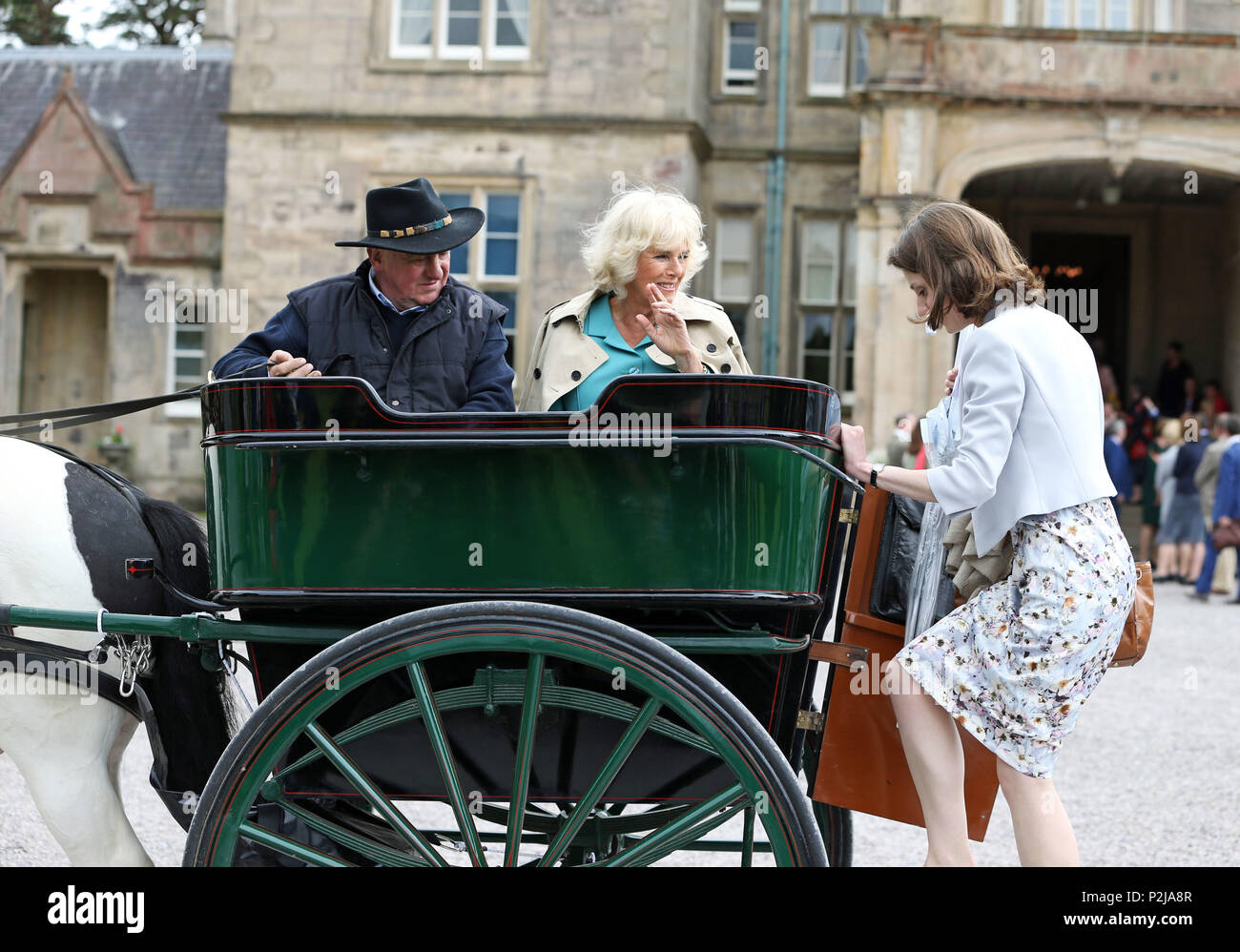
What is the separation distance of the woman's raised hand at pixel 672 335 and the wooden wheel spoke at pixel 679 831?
96cm

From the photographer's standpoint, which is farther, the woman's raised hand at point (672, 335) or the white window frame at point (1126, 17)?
the white window frame at point (1126, 17)

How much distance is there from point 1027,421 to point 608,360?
97 cm

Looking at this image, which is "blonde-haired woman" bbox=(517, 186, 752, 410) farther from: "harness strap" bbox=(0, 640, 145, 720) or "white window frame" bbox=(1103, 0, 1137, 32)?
"white window frame" bbox=(1103, 0, 1137, 32)

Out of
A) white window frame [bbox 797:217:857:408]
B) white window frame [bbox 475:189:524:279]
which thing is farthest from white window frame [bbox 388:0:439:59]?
white window frame [bbox 797:217:857:408]

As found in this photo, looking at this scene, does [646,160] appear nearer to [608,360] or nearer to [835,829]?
[608,360]

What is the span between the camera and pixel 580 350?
288 cm

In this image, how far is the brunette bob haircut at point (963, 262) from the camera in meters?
2.32

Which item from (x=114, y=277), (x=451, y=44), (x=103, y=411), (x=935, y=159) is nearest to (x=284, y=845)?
(x=103, y=411)

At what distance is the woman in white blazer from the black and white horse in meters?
1.47

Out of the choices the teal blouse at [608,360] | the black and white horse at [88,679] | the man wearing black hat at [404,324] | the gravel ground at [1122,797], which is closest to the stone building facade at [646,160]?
the gravel ground at [1122,797]

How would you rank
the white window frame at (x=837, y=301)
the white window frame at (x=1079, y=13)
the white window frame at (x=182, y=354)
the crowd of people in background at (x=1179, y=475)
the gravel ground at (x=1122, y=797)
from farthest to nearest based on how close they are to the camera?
1. the white window frame at (x=837, y=301)
2. the white window frame at (x=182, y=354)
3. the white window frame at (x=1079, y=13)
4. the crowd of people in background at (x=1179, y=475)
5. the gravel ground at (x=1122, y=797)

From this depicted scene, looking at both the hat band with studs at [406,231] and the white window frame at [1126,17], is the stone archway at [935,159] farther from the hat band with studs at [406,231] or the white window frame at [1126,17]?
the hat band with studs at [406,231]
